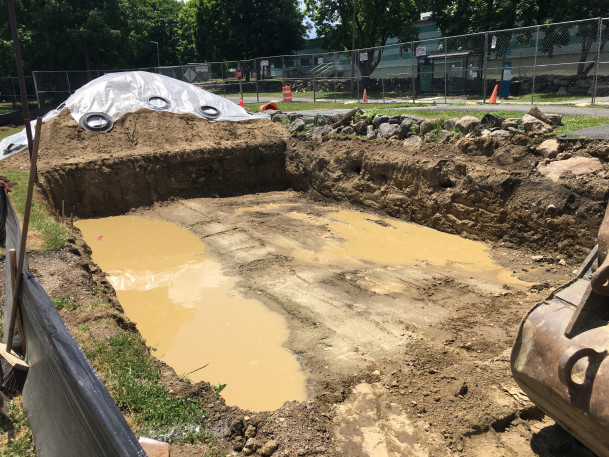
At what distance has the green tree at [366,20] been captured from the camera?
100 feet

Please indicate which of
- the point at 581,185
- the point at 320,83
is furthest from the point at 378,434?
the point at 320,83

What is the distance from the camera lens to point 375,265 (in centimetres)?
812

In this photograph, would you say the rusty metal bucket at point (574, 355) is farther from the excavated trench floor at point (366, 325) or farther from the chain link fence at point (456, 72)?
the chain link fence at point (456, 72)

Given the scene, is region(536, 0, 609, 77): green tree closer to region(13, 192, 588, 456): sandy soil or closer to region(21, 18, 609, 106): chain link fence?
region(21, 18, 609, 106): chain link fence

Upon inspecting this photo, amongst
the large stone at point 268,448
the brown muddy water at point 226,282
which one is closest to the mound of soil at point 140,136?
the brown muddy water at point 226,282

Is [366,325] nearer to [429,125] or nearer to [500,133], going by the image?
[500,133]

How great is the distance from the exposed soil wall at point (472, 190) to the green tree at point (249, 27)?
34048 mm

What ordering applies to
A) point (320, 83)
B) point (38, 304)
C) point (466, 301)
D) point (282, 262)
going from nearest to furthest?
1. point (38, 304)
2. point (466, 301)
3. point (282, 262)
4. point (320, 83)

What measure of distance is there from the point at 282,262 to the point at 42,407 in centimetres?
527

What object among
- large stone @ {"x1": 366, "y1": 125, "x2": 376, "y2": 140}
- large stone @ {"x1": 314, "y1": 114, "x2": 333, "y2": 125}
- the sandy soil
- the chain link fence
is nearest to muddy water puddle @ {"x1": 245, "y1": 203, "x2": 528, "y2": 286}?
the sandy soil

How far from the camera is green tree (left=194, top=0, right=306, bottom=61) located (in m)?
42.7

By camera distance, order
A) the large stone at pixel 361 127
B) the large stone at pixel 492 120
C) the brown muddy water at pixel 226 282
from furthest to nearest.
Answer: the large stone at pixel 361 127 → the large stone at pixel 492 120 → the brown muddy water at pixel 226 282

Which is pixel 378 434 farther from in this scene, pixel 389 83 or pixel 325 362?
pixel 389 83

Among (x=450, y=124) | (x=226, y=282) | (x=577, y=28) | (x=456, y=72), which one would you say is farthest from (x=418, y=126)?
(x=577, y=28)
